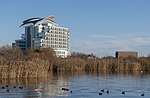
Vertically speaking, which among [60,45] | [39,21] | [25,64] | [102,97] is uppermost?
[39,21]

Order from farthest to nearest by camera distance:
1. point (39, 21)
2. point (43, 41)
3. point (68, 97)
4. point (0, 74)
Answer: point (39, 21) → point (43, 41) → point (0, 74) → point (68, 97)

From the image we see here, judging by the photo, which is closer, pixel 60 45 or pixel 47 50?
pixel 47 50

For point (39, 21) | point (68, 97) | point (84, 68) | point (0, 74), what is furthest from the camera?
point (39, 21)

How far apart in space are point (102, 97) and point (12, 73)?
67.9 feet

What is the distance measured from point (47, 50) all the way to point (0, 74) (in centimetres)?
6319

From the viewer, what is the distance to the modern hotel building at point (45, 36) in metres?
177

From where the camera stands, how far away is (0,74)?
5091 centimetres

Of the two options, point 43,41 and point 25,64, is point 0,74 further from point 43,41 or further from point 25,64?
point 43,41

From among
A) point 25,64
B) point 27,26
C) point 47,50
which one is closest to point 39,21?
point 27,26

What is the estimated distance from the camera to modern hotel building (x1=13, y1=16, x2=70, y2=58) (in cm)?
17675

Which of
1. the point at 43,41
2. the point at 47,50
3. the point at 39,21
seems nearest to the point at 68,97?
the point at 47,50

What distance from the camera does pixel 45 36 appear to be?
176625 mm

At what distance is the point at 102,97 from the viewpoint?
3381 centimetres

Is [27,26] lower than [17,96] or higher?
higher
